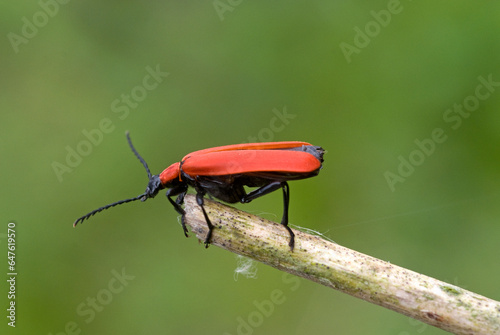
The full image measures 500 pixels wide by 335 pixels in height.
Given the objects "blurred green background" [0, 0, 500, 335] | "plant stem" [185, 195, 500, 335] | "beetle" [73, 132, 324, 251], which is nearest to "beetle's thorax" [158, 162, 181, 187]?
"beetle" [73, 132, 324, 251]

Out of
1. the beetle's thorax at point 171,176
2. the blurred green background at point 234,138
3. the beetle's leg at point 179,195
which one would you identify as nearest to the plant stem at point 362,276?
the beetle's leg at point 179,195

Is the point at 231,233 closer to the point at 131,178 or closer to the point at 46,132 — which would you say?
the point at 131,178

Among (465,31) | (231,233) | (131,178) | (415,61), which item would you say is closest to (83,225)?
(131,178)

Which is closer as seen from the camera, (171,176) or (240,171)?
(240,171)

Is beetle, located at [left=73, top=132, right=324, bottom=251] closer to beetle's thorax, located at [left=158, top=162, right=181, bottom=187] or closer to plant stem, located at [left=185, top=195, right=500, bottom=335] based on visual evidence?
beetle's thorax, located at [left=158, top=162, right=181, bottom=187]

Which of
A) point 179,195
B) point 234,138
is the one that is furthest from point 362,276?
point 234,138

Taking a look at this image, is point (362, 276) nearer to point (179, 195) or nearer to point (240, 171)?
point (240, 171)

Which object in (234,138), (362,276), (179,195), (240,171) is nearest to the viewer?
(362,276)
